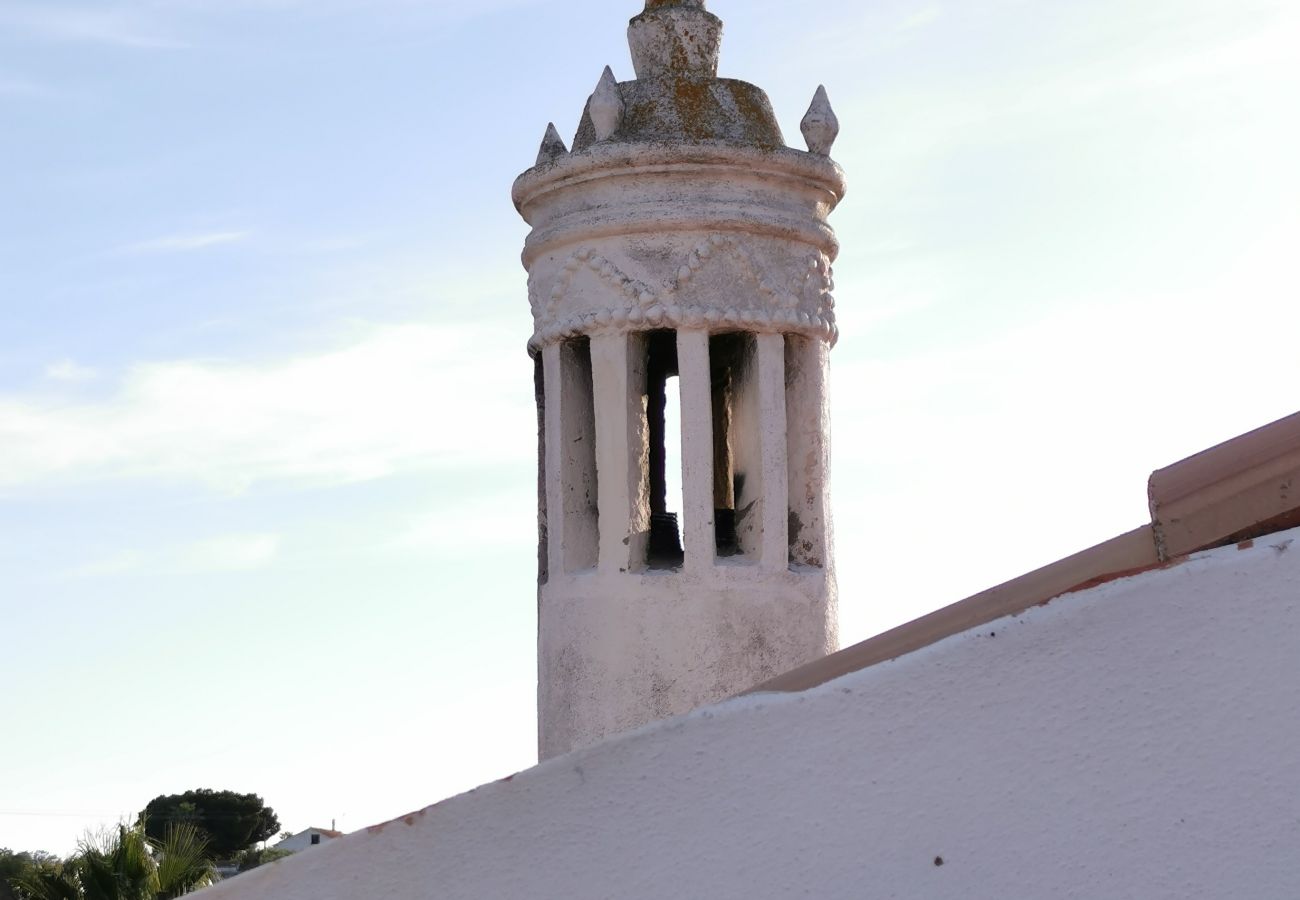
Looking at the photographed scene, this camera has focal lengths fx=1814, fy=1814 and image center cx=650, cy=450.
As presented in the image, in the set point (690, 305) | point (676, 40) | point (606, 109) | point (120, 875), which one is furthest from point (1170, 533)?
point (120, 875)

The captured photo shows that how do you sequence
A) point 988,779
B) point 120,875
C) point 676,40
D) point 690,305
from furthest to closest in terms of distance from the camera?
Result: 1. point 120,875
2. point 676,40
3. point 690,305
4. point 988,779

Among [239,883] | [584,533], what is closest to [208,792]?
[584,533]

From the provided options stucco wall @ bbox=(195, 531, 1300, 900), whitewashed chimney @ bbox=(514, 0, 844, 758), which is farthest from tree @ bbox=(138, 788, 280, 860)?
stucco wall @ bbox=(195, 531, 1300, 900)

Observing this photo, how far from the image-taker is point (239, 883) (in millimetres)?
3531

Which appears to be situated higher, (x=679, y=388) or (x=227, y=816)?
(x=227, y=816)

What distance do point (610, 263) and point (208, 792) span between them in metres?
32.5

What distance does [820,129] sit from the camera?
8.16 meters

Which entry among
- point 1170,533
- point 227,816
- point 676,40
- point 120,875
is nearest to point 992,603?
point 1170,533

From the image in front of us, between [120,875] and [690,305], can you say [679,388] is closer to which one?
[690,305]

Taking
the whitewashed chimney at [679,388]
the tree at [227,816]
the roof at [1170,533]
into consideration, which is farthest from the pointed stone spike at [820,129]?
the tree at [227,816]

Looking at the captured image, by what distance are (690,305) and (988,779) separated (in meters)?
4.85

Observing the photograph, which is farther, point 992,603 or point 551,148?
point 551,148

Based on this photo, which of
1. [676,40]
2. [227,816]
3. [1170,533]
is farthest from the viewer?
[227,816]

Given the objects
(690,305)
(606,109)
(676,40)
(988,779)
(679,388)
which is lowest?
(988,779)
